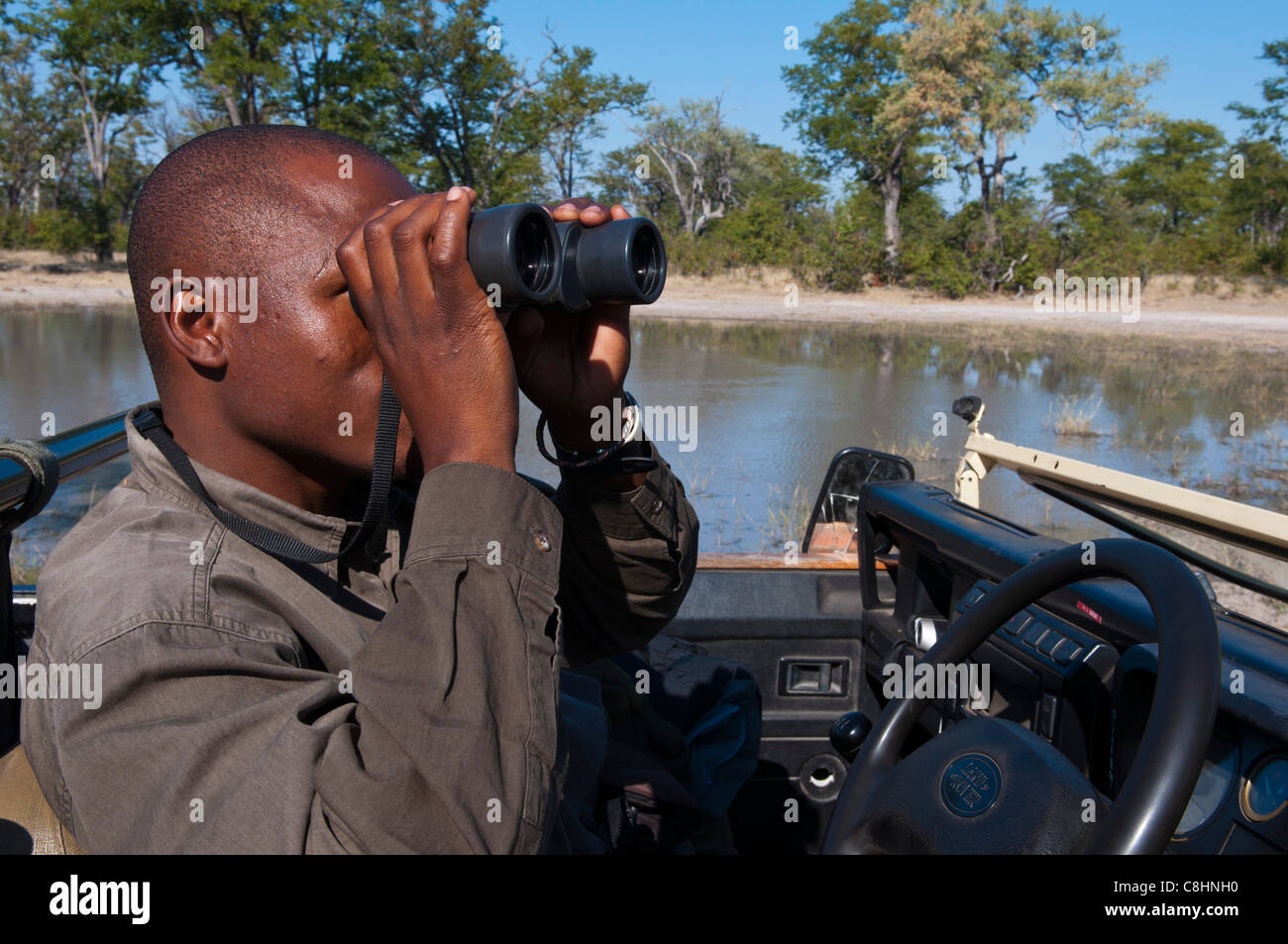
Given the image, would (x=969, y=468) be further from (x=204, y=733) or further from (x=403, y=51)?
(x=403, y=51)

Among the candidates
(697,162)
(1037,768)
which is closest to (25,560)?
(1037,768)

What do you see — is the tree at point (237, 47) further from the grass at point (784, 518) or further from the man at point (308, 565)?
the man at point (308, 565)

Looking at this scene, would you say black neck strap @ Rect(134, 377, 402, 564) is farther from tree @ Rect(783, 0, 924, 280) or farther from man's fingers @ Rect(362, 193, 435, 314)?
tree @ Rect(783, 0, 924, 280)

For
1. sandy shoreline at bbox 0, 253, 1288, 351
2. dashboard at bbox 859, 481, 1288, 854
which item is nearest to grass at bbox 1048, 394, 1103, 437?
sandy shoreline at bbox 0, 253, 1288, 351

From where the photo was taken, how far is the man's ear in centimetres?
124

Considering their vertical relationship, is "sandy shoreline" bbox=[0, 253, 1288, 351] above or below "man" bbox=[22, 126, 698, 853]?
above

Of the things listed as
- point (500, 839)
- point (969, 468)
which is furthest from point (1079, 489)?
point (500, 839)

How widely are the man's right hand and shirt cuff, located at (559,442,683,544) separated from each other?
1.70 feet

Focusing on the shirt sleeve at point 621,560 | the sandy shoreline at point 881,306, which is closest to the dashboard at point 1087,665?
the shirt sleeve at point 621,560

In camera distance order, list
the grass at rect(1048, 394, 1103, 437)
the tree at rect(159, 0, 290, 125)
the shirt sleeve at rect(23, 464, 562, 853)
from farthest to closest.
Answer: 1. the tree at rect(159, 0, 290, 125)
2. the grass at rect(1048, 394, 1103, 437)
3. the shirt sleeve at rect(23, 464, 562, 853)

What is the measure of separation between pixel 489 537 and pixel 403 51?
2692cm

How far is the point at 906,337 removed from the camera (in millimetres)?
17078

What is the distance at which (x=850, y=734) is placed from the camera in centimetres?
155

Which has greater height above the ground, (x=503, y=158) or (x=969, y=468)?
(x=503, y=158)
